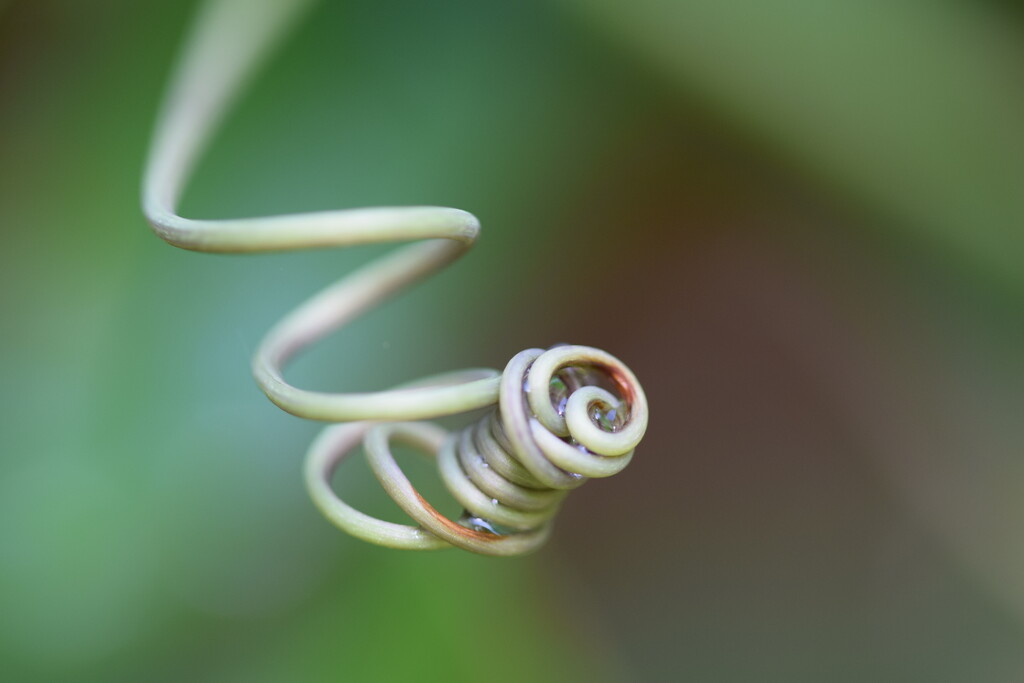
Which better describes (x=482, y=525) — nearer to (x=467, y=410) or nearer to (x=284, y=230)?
(x=467, y=410)

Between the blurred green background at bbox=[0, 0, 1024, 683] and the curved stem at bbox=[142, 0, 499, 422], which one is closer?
the curved stem at bbox=[142, 0, 499, 422]

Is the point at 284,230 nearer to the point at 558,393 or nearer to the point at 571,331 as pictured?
the point at 558,393

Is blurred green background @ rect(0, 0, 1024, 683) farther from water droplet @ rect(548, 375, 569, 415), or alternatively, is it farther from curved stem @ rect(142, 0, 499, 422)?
water droplet @ rect(548, 375, 569, 415)

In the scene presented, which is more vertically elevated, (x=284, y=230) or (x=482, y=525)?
(x=284, y=230)

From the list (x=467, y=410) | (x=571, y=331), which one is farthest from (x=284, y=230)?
(x=571, y=331)

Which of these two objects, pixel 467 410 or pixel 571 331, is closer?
pixel 467 410

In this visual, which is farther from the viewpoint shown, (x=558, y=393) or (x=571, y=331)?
(x=571, y=331)

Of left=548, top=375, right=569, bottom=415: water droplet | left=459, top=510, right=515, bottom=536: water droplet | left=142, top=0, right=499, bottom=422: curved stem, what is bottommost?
left=459, top=510, right=515, bottom=536: water droplet

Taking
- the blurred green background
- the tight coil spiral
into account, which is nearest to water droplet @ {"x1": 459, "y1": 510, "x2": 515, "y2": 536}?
the tight coil spiral
